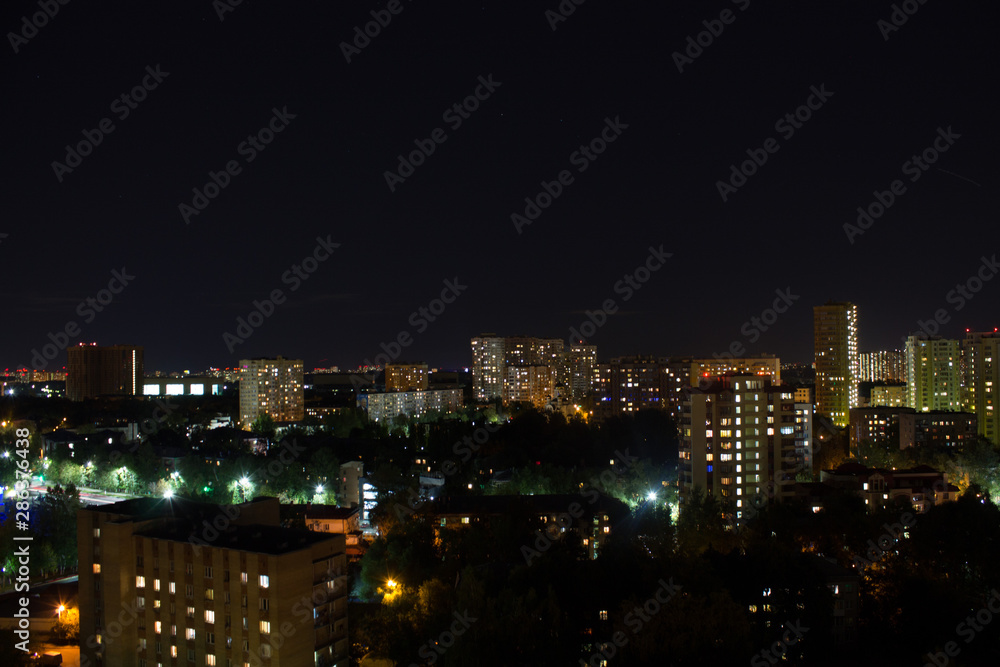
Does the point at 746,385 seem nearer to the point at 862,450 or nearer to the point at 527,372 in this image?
the point at 862,450

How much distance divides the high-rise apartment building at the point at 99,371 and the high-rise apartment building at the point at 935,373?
42.7 metres

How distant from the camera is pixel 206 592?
890cm

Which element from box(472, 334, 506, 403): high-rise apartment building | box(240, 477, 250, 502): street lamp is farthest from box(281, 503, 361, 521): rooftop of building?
box(472, 334, 506, 403): high-rise apartment building

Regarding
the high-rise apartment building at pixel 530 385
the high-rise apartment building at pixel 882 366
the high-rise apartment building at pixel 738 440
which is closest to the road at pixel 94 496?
the high-rise apartment building at pixel 738 440

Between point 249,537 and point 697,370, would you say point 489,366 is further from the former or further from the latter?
point 249,537

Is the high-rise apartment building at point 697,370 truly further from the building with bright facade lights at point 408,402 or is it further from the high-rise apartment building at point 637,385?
the building with bright facade lights at point 408,402

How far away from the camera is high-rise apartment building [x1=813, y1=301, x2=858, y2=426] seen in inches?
1284

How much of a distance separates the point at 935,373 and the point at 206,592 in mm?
27665

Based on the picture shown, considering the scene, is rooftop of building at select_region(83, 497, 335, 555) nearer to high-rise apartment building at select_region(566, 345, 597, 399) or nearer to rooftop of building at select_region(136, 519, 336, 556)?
rooftop of building at select_region(136, 519, 336, 556)

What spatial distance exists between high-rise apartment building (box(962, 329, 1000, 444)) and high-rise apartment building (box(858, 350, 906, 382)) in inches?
891

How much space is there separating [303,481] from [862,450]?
14.9m

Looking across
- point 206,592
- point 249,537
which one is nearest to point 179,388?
point 206,592

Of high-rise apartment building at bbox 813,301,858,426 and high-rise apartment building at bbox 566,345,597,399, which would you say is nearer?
high-rise apartment building at bbox 813,301,858,426

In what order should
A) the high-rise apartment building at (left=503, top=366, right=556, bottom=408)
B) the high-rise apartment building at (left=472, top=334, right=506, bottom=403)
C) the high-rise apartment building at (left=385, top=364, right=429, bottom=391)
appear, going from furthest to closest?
the high-rise apartment building at (left=385, top=364, right=429, bottom=391) → the high-rise apartment building at (left=472, top=334, right=506, bottom=403) → the high-rise apartment building at (left=503, top=366, right=556, bottom=408)
